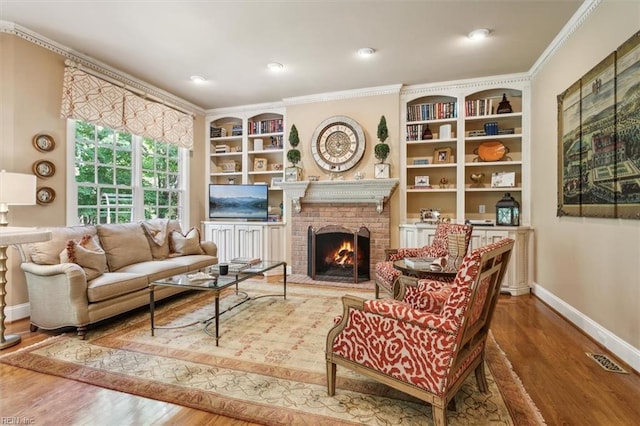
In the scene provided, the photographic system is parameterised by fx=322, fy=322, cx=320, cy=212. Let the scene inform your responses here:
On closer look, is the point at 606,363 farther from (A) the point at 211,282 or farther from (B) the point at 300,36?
(B) the point at 300,36

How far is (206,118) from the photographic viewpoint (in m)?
5.99

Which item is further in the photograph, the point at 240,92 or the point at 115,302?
the point at 240,92

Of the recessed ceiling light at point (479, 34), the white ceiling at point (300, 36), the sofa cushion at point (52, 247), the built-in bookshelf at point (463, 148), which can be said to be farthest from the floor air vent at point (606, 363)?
the sofa cushion at point (52, 247)

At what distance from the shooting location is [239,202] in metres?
5.52

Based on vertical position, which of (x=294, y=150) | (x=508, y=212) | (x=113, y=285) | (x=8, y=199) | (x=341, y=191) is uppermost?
(x=294, y=150)

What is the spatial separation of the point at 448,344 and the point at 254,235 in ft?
14.0

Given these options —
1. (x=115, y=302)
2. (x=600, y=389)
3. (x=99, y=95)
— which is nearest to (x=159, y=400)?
(x=115, y=302)

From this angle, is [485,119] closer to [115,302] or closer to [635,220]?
[635,220]

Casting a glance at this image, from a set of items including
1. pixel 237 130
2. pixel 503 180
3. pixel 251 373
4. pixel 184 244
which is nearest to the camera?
pixel 251 373

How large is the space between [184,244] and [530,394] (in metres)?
4.04

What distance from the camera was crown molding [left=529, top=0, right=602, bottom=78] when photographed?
9.25 feet

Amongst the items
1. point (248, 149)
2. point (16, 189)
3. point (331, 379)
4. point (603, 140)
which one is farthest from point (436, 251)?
point (16, 189)

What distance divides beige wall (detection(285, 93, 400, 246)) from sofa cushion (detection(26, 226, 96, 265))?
127 inches

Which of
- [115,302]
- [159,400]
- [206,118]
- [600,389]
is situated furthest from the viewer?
[206,118]
